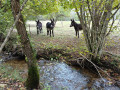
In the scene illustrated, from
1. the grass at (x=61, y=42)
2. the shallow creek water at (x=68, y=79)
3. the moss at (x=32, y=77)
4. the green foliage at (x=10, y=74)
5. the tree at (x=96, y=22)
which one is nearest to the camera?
the moss at (x=32, y=77)

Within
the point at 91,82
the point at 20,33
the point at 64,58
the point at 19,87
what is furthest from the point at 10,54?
the point at 91,82

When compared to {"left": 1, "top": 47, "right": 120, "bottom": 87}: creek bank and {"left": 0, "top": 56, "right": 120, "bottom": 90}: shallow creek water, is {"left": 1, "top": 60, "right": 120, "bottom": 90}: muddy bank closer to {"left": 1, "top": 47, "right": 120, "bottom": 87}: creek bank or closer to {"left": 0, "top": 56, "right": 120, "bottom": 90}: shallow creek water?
{"left": 0, "top": 56, "right": 120, "bottom": 90}: shallow creek water

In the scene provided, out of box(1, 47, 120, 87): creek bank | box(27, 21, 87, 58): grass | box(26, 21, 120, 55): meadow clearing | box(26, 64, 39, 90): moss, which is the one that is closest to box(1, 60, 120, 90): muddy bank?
box(1, 47, 120, 87): creek bank

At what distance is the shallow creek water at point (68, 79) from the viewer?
4.22 meters

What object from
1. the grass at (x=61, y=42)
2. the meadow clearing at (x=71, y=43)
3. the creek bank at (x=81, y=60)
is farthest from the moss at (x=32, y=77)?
the grass at (x=61, y=42)

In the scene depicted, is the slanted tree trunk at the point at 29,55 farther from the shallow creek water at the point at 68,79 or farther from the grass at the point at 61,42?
the grass at the point at 61,42

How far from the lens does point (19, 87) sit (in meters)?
3.44

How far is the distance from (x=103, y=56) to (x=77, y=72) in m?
2.00

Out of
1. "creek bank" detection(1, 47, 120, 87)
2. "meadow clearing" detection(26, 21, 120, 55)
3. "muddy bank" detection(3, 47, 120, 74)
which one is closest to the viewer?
"creek bank" detection(1, 47, 120, 87)

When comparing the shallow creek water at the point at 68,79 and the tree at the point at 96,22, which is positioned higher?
the tree at the point at 96,22

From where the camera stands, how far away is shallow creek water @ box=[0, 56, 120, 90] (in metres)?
4.22

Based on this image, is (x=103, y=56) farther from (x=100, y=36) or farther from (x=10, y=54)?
(x=10, y=54)

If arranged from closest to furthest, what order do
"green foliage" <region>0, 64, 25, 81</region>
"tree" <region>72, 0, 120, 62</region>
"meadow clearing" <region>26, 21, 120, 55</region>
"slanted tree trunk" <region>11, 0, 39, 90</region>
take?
"slanted tree trunk" <region>11, 0, 39, 90</region>
"green foliage" <region>0, 64, 25, 81</region>
"tree" <region>72, 0, 120, 62</region>
"meadow clearing" <region>26, 21, 120, 55</region>

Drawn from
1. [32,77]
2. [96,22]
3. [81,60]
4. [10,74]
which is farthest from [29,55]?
[96,22]
